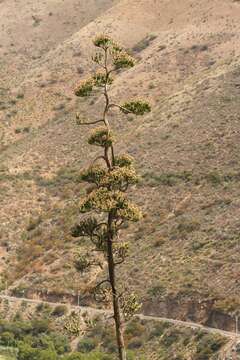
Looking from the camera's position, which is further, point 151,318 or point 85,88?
point 151,318

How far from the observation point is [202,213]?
7062 cm

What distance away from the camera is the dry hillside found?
211 feet

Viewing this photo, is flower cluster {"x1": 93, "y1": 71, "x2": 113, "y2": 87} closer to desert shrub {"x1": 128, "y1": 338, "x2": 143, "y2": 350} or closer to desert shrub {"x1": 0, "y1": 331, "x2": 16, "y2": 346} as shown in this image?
desert shrub {"x1": 128, "y1": 338, "x2": 143, "y2": 350}

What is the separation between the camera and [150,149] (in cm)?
8662

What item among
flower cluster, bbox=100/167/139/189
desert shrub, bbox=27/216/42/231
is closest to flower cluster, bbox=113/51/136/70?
flower cluster, bbox=100/167/139/189

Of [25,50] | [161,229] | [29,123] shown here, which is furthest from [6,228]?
[25,50]

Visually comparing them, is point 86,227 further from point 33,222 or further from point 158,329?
point 33,222

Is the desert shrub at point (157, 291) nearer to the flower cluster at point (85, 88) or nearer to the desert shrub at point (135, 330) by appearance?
the desert shrub at point (135, 330)

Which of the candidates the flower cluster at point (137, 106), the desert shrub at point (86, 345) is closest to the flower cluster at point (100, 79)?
the flower cluster at point (137, 106)

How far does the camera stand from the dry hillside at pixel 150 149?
64188 millimetres

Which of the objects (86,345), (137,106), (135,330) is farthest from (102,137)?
(86,345)

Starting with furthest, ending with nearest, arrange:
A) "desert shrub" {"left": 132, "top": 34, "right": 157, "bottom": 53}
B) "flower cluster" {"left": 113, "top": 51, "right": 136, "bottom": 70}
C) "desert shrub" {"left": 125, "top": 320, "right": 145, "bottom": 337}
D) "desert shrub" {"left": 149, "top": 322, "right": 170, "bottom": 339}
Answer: "desert shrub" {"left": 132, "top": 34, "right": 157, "bottom": 53}
"desert shrub" {"left": 125, "top": 320, "right": 145, "bottom": 337}
"desert shrub" {"left": 149, "top": 322, "right": 170, "bottom": 339}
"flower cluster" {"left": 113, "top": 51, "right": 136, "bottom": 70}

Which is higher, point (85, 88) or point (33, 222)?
point (33, 222)

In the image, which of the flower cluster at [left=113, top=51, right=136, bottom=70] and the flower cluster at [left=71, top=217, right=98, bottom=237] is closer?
the flower cluster at [left=71, top=217, right=98, bottom=237]
